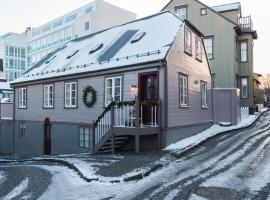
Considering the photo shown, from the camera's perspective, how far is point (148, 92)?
16.8m

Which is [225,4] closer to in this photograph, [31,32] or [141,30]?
[141,30]

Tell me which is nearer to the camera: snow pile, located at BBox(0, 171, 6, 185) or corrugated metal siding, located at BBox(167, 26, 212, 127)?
snow pile, located at BBox(0, 171, 6, 185)

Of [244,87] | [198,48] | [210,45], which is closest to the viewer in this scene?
[198,48]

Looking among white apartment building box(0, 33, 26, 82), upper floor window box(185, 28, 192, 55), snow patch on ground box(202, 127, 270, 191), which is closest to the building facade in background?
upper floor window box(185, 28, 192, 55)

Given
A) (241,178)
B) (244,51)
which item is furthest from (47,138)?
(244,51)

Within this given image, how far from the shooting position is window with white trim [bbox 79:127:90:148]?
65.0ft

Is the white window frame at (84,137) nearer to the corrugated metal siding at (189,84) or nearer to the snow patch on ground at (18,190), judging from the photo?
the corrugated metal siding at (189,84)

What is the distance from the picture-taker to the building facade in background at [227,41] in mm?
30172

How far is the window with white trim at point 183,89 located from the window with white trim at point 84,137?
5.93m

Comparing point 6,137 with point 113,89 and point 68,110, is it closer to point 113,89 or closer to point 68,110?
point 68,110

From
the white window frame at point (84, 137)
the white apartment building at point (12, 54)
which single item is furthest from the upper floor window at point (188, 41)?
the white apartment building at point (12, 54)

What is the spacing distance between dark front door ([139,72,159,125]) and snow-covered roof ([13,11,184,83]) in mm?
955

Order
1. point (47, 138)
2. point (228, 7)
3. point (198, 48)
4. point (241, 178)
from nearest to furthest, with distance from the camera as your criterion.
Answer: point (241, 178) < point (198, 48) < point (47, 138) < point (228, 7)

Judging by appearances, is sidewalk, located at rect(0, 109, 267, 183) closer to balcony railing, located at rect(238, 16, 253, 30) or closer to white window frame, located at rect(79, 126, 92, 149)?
white window frame, located at rect(79, 126, 92, 149)
